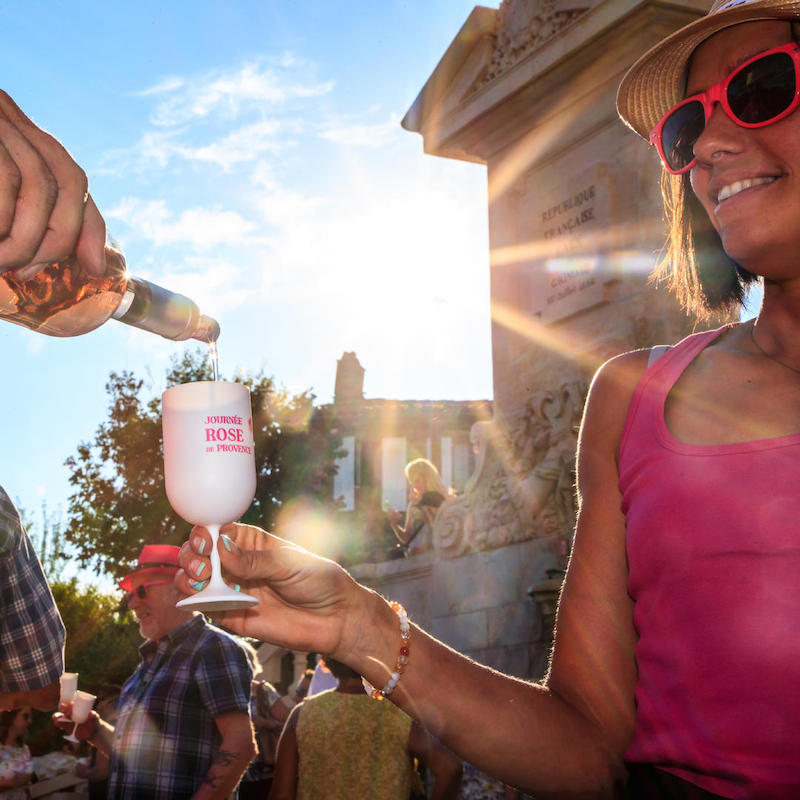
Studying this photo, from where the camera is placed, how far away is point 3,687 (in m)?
3.14

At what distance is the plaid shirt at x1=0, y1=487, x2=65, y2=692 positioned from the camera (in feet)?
9.59

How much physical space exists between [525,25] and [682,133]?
7618 millimetres

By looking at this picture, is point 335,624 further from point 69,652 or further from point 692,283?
point 69,652

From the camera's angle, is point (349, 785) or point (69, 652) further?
point (69, 652)

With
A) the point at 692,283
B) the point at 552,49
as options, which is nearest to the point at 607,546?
the point at 692,283

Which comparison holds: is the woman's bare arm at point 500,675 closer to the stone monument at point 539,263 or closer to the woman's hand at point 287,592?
the woman's hand at point 287,592

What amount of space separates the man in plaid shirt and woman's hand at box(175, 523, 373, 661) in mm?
2464

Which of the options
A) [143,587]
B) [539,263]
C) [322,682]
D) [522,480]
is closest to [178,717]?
[143,587]

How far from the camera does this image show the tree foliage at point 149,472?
22.5 meters

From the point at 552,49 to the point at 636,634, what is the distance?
7735 millimetres

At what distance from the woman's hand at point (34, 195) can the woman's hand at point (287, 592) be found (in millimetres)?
595

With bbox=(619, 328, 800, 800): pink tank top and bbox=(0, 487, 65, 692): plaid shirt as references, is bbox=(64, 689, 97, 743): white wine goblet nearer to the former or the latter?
bbox=(0, 487, 65, 692): plaid shirt

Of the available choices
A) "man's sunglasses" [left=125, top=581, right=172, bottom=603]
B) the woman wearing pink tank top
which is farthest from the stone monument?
the woman wearing pink tank top

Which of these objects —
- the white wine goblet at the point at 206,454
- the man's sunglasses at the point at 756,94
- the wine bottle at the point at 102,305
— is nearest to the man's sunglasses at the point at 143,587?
the wine bottle at the point at 102,305
